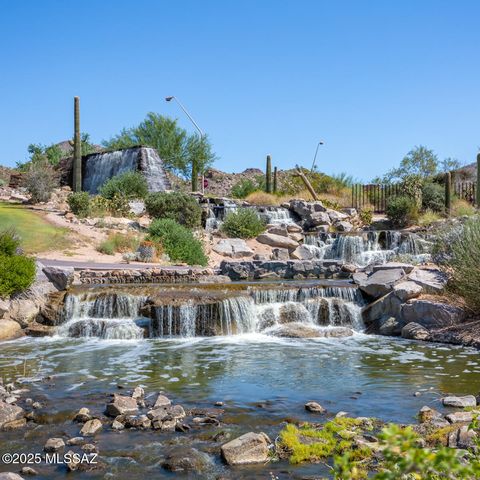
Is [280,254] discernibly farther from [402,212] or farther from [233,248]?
[402,212]

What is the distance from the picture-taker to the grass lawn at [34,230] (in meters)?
19.5

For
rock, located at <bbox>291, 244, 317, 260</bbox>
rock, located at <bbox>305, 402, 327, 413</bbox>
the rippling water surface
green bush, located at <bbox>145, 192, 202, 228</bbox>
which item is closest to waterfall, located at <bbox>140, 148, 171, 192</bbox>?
green bush, located at <bbox>145, 192, 202, 228</bbox>

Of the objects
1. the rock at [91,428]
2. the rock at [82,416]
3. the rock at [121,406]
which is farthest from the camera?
the rock at [121,406]

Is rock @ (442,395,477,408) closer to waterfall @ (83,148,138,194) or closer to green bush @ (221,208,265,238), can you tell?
green bush @ (221,208,265,238)

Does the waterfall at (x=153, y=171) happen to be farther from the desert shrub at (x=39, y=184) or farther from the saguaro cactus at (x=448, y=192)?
the saguaro cactus at (x=448, y=192)

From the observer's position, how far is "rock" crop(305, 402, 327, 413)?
641 centimetres

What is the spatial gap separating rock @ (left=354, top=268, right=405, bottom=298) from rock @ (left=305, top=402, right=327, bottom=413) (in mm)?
6920

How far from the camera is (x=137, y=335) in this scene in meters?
12.1

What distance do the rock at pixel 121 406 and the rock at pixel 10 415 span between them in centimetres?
91

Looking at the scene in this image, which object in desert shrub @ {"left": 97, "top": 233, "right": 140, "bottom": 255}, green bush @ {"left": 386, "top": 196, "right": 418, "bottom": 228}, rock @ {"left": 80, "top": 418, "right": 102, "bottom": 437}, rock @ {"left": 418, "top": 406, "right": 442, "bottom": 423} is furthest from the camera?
green bush @ {"left": 386, "top": 196, "right": 418, "bottom": 228}

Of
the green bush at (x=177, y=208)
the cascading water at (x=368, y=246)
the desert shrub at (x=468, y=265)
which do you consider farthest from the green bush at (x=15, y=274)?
the cascading water at (x=368, y=246)

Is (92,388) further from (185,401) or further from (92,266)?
(92,266)

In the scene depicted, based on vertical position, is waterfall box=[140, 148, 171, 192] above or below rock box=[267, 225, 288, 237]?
above

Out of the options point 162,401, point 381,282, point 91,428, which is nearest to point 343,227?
point 381,282
